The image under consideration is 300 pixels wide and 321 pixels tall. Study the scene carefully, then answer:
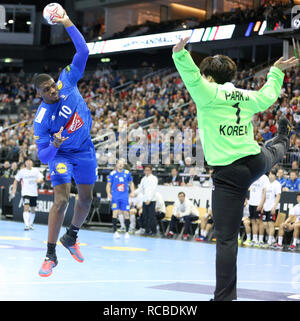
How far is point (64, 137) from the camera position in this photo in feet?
20.7

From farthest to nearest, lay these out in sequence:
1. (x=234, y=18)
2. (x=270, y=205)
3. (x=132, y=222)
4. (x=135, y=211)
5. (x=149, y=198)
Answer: (x=234, y=18) → (x=132, y=222) → (x=135, y=211) → (x=149, y=198) → (x=270, y=205)

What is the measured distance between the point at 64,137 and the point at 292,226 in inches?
387

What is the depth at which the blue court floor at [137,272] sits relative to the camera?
7.30 meters

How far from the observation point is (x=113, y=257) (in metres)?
12.0

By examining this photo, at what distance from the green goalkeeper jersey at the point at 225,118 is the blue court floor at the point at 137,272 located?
274cm

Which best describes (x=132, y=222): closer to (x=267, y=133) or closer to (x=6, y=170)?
(x=267, y=133)

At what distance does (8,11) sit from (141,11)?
37.4 ft

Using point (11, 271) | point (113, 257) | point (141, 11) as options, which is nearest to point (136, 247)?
point (113, 257)

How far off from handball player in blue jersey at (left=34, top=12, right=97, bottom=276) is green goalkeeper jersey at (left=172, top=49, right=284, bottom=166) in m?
1.90

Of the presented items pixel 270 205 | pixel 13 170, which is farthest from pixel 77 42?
pixel 13 170

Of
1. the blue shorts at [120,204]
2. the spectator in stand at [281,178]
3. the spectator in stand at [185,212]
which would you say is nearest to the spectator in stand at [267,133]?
the spectator in stand at [281,178]

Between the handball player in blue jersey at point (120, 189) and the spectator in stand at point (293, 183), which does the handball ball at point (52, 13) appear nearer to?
the handball player in blue jersey at point (120, 189)

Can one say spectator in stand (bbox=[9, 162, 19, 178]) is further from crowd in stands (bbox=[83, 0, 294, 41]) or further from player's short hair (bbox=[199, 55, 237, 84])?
player's short hair (bbox=[199, 55, 237, 84])
